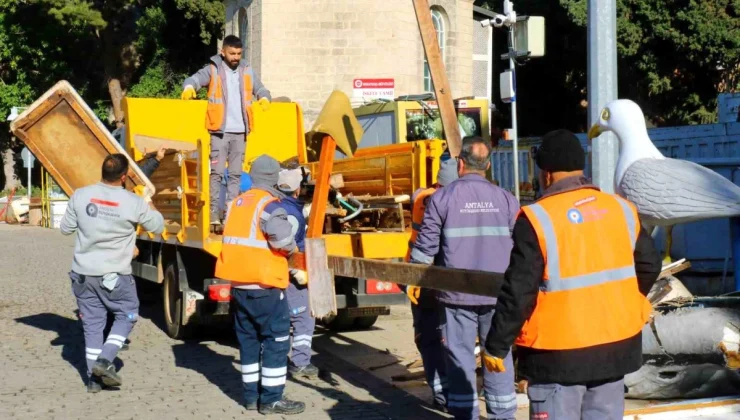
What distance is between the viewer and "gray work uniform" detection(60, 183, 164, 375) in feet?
25.9

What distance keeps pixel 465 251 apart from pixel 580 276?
208 centimetres

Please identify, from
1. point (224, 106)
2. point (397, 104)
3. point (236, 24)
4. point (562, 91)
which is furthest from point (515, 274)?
point (562, 91)

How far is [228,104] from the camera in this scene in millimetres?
9836

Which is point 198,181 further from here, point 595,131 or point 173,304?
point 595,131

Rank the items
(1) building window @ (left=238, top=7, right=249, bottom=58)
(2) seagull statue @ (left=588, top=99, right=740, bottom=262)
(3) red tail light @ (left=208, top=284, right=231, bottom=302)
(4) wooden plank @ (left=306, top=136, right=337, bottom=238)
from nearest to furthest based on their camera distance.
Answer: (4) wooden plank @ (left=306, top=136, right=337, bottom=238), (2) seagull statue @ (left=588, top=99, right=740, bottom=262), (3) red tail light @ (left=208, top=284, right=231, bottom=302), (1) building window @ (left=238, top=7, right=249, bottom=58)

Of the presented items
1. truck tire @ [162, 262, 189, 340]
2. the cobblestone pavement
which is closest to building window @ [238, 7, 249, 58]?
the cobblestone pavement

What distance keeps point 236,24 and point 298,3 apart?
356cm

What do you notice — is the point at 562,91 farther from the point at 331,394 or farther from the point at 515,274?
the point at 515,274

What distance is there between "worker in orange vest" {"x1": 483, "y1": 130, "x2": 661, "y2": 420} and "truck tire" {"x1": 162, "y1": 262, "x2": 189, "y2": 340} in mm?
6164

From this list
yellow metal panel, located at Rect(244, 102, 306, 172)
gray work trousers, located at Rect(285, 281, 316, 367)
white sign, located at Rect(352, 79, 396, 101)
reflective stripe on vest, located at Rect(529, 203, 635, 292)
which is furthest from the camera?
white sign, located at Rect(352, 79, 396, 101)

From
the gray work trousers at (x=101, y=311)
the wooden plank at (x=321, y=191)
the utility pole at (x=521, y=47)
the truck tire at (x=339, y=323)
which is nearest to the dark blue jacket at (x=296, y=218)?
the wooden plank at (x=321, y=191)

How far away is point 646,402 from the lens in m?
6.92

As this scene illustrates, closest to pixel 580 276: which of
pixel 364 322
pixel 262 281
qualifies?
pixel 262 281

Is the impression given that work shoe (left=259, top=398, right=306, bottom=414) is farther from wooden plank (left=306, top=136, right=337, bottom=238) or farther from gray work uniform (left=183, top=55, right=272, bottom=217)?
gray work uniform (left=183, top=55, right=272, bottom=217)
